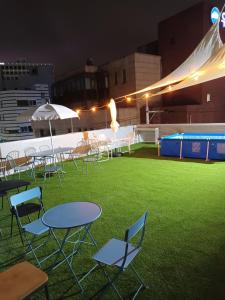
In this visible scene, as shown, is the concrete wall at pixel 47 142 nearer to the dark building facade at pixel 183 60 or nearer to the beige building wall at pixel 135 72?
the beige building wall at pixel 135 72

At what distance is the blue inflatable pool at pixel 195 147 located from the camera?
8262 mm

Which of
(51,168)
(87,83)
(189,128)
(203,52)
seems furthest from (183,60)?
(51,168)

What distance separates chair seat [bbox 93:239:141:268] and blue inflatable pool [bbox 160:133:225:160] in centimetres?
676

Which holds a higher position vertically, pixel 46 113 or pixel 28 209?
pixel 46 113

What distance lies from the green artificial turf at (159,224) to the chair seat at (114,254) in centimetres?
50

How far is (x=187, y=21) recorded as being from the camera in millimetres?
18297

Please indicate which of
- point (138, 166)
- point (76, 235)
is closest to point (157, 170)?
point (138, 166)

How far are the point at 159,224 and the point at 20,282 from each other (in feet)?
8.59

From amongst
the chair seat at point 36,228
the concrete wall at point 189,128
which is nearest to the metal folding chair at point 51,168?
the chair seat at point 36,228

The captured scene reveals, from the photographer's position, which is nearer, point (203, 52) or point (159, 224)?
point (159, 224)

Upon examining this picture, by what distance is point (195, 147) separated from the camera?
28.7 feet

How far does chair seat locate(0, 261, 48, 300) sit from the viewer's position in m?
1.83

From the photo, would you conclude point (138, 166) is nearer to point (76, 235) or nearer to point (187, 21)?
point (76, 235)

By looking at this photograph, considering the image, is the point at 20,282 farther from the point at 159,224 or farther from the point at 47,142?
the point at 47,142
